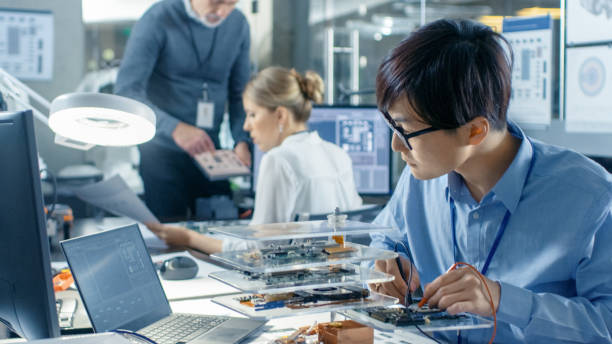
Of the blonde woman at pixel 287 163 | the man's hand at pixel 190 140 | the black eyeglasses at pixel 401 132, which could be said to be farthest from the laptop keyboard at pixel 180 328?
the man's hand at pixel 190 140

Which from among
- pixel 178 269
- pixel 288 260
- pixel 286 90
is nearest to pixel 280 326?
pixel 288 260

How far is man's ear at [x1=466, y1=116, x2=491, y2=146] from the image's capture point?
3.74ft

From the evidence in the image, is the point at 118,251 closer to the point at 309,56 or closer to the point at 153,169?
the point at 153,169

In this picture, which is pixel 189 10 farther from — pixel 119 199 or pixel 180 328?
pixel 180 328

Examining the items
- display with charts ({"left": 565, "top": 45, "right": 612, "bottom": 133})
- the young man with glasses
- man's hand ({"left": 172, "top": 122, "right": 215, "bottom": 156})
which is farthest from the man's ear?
man's hand ({"left": 172, "top": 122, "right": 215, "bottom": 156})

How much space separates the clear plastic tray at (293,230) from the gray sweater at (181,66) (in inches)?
90.7

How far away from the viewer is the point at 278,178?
2.20 meters

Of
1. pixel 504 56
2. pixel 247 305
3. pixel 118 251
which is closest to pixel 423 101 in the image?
pixel 504 56

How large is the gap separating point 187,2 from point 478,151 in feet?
8.65

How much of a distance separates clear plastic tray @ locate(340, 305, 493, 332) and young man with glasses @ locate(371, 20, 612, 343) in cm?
2

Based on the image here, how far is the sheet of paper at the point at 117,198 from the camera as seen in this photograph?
2043mm

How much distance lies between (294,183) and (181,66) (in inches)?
62.5

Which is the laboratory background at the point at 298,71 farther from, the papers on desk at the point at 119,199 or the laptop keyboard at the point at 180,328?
the laptop keyboard at the point at 180,328

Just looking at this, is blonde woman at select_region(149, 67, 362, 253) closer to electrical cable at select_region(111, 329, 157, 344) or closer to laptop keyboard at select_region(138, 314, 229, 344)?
laptop keyboard at select_region(138, 314, 229, 344)
